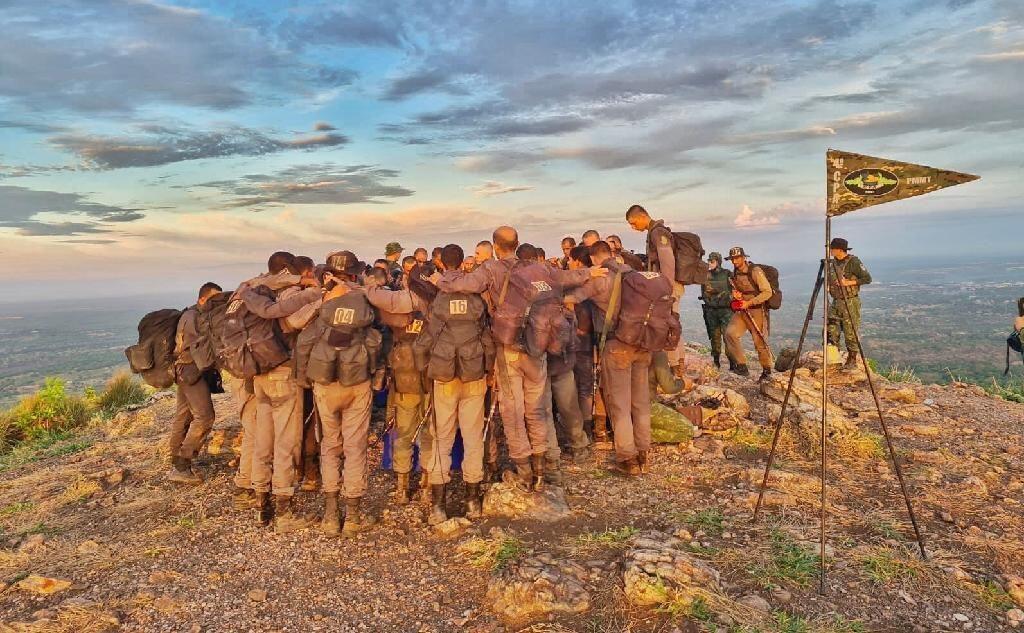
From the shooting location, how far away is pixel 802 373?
10789 mm

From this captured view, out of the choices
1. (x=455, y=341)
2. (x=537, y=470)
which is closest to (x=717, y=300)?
(x=537, y=470)

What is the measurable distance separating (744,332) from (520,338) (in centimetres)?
627

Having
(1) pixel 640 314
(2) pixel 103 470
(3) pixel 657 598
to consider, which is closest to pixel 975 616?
(3) pixel 657 598

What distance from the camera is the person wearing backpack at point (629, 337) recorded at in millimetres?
6254

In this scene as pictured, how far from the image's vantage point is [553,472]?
21.0 ft

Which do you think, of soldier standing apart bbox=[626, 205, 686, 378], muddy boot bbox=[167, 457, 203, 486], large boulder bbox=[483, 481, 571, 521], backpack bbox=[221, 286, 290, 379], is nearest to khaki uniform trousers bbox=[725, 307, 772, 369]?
soldier standing apart bbox=[626, 205, 686, 378]

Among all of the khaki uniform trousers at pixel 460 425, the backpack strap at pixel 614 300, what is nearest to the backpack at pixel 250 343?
the khaki uniform trousers at pixel 460 425

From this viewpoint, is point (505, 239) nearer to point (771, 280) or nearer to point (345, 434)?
point (345, 434)

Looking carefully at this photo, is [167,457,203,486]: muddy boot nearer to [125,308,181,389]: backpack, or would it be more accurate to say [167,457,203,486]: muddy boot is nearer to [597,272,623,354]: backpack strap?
[125,308,181,389]: backpack

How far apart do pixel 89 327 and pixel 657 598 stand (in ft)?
461

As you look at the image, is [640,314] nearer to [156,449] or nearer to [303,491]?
[303,491]

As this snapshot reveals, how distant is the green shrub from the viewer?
12.5 meters

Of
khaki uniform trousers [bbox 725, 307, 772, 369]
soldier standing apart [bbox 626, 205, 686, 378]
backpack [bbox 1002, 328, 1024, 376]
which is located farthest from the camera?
khaki uniform trousers [bbox 725, 307, 772, 369]

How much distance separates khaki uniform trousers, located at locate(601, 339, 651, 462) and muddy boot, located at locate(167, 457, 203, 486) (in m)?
5.35
